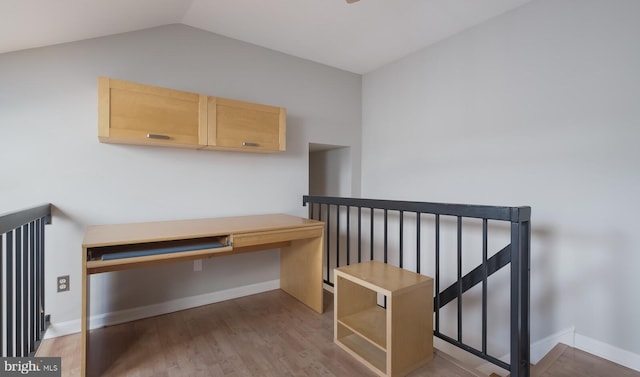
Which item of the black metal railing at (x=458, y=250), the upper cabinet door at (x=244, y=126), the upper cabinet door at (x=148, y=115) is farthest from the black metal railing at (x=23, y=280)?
the black metal railing at (x=458, y=250)

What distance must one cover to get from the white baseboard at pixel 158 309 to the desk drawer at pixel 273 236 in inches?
37.8

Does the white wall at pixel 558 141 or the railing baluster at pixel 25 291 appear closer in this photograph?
the railing baluster at pixel 25 291

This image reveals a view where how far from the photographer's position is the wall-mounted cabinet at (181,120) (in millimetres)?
1962

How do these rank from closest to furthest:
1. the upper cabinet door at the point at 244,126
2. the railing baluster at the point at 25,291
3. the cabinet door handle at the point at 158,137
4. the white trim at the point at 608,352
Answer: the railing baluster at the point at 25,291 → the white trim at the point at 608,352 → the cabinet door handle at the point at 158,137 → the upper cabinet door at the point at 244,126

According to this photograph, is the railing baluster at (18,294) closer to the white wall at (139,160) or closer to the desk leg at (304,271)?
the white wall at (139,160)

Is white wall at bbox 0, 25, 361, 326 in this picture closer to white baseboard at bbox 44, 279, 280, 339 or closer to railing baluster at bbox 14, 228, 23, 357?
white baseboard at bbox 44, 279, 280, 339

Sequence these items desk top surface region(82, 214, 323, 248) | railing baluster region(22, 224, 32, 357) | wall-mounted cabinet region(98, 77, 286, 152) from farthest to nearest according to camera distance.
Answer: wall-mounted cabinet region(98, 77, 286, 152)
desk top surface region(82, 214, 323, 248)
railing baluster region(22, 224, 32, 357)

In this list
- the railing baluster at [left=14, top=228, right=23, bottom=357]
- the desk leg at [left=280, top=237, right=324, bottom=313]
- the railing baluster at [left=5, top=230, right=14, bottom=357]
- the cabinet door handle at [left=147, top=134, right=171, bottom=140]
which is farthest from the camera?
→ the desk leg at [left=280, top=237, right=324, bottom=313]

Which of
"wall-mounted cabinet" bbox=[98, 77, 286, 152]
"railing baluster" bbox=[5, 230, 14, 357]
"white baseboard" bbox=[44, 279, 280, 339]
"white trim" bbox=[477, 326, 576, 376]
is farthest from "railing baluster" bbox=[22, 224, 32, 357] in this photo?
"white trim" bbox=[477, 326, 576, 376]

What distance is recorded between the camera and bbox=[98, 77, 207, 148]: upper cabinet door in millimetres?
1939

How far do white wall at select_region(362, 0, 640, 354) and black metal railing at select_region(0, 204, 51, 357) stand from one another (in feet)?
10.2

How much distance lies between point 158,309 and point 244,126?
1701mm

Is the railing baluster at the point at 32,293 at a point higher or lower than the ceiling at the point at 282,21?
lower

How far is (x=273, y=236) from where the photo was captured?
218 centimetres
